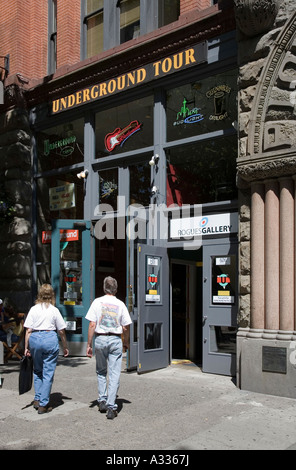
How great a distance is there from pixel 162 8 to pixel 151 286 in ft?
20.1

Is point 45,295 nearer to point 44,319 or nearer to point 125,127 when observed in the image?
point 44,319

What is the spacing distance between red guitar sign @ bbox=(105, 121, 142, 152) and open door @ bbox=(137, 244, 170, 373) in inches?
116

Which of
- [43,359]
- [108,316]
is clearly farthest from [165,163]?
[43,359]

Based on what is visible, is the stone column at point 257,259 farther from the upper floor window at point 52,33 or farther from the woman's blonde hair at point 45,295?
→ the upper floor window at point 52,33

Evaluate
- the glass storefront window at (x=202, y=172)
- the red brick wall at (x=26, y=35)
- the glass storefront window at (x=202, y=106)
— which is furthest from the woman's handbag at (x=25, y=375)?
the red brick wall at (x=26, y=35)

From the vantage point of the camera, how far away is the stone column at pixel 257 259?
8.26 m

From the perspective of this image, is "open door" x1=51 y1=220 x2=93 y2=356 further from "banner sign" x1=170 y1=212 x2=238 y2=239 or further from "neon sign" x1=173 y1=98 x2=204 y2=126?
"neon sign" x1=173 y1=98 x2=204 y2=126

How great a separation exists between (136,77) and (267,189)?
4410mm

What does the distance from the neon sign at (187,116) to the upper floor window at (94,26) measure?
3329mm

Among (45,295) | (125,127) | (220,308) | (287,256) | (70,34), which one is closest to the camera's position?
(45,295)

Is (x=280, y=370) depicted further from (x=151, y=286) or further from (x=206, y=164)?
(x=206, y=164)

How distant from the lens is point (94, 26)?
42.2ft

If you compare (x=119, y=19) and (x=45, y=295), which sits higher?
(x=119, y=19)
